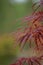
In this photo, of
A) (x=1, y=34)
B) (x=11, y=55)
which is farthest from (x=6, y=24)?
(x=11, y=55)

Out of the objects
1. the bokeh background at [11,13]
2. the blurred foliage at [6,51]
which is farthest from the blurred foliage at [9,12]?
the blurred foliage at [6,51]

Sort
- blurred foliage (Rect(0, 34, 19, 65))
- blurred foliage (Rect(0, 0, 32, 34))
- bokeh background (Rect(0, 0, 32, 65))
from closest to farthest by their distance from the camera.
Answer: blurred foliage (Rect(0, 34, 19, 65)), bokeh background (Rect(0, 0, 32, 65)), blurred foliage (Rect(0, 0, 32, 34))

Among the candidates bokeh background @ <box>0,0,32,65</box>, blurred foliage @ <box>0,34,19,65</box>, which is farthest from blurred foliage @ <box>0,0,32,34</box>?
blurred foliage @ <box>0,34,19,65</box>

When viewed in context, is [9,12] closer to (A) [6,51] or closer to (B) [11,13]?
(B) [11,13]

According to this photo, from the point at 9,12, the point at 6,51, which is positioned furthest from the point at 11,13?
Answer: the point at 6,51

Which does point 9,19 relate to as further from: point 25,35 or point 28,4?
point 25,35

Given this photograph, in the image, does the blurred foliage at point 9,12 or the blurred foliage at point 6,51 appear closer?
the blurred foliage at point 6,51

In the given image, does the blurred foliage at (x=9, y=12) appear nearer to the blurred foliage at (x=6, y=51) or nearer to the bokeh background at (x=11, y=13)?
the bokeh background at (x=11, y=13)

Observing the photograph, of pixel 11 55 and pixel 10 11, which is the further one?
pixel 10 11

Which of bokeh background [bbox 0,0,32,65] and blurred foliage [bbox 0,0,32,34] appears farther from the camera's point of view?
blurred foliage [bbox 0,0,32,34]

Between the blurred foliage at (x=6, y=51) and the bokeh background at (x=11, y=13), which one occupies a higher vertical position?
the bokeh background at (x=11, y=13)

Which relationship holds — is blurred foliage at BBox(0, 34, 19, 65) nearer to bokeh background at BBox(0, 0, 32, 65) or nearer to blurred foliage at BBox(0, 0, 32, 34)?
bokeh background at BBox(0, 0, 32, 65)
